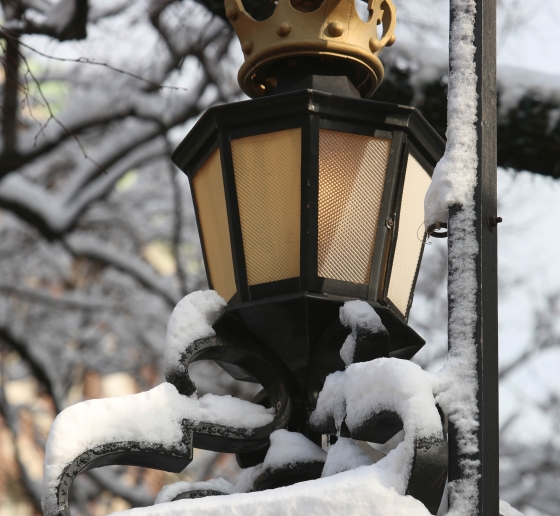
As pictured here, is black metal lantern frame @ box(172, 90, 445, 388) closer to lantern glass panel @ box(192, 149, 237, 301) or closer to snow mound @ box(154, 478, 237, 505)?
lantern glass panel @ box(192, 149, 237, 301)

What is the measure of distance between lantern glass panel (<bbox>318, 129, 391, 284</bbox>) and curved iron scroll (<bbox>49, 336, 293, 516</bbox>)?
31 cm

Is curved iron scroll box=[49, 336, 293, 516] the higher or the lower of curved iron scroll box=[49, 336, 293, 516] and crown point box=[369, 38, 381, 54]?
the lower

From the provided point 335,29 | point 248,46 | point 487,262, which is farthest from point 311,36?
point 487,262

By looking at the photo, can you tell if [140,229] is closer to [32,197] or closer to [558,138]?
[32,197]

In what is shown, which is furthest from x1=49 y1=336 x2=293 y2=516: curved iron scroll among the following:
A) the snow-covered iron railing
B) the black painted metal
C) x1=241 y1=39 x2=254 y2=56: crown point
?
x1=241 y1=39 x2=254 y2=56: crown point

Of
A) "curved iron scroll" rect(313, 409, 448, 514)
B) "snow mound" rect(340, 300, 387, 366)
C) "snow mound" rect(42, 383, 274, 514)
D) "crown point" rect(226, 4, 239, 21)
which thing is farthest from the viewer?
"crown point" rect(226, 4, 239, 21)

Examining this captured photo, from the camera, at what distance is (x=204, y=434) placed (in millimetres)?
2014

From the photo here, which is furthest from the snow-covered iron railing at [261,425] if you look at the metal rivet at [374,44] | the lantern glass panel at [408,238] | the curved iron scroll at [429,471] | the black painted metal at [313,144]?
the metal rivet at [374,44]

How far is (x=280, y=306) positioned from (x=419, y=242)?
0.48 metres

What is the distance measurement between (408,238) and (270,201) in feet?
1.25

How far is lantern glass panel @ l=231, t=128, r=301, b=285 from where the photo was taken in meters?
2.08

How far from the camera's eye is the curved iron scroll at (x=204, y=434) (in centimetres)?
185

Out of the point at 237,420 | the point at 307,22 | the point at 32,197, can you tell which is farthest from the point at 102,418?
the point at 32,197

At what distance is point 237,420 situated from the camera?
6.88ft
